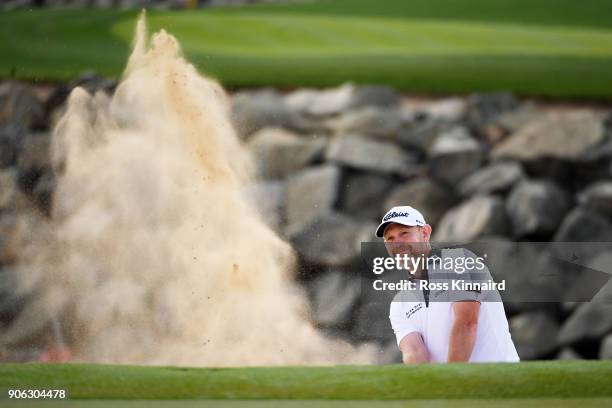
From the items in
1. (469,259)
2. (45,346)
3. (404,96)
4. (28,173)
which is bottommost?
(45,346)

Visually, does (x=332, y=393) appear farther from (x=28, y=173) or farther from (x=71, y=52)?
(x=71, y=52)

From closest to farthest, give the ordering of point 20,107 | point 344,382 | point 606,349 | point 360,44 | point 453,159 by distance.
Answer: point 344,382 → point 606,349 → point 453,159 → point 20,107 → point 360,44

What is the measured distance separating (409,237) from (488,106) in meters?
3.39

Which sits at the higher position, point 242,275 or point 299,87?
point 299,87

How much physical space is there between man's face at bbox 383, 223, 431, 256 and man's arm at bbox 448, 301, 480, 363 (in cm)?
29

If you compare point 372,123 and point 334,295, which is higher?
point 372,123

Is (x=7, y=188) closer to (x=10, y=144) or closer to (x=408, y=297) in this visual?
(x=10, y=144)

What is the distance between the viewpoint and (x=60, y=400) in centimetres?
269

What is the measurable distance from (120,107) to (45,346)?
125 cm

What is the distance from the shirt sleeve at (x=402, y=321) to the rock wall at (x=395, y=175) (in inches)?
111

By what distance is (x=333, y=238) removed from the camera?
6.08 metres

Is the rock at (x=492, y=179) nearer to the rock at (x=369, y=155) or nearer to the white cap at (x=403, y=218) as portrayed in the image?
the rock at (x=369, y=155)

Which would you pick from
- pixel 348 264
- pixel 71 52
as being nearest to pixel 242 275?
pixel 348 264

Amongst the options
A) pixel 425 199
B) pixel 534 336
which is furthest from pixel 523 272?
pixel 425 199
